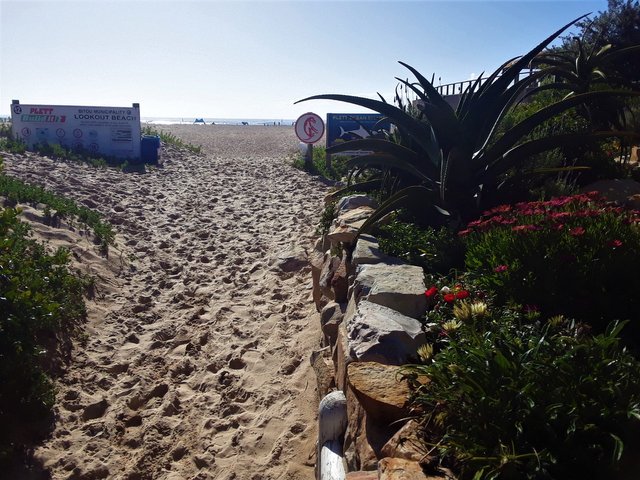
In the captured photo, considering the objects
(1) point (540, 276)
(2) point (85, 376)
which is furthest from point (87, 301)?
(1) point (540, 276)

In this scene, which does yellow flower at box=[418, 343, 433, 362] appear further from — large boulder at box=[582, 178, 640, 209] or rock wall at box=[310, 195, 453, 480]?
large boulder at box=[582, 178, 640, 209]

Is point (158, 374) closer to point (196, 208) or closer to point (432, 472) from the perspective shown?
point (432, 472)

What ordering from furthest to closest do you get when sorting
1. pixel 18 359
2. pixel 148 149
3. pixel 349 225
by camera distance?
pixel 148 149, pixel 349 225, pixel 18 359

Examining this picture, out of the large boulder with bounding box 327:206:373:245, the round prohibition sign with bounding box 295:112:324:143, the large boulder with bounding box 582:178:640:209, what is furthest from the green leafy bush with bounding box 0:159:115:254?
the round prohibition sign with bounding box 295:112:324:143

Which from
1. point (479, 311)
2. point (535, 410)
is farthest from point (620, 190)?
point (535, 410)

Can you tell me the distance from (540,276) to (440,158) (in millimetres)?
2294

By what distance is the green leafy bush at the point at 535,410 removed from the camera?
2.04 m

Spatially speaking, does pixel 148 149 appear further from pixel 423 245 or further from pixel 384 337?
pixel 384 337

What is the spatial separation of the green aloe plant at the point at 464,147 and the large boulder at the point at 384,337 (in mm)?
1504

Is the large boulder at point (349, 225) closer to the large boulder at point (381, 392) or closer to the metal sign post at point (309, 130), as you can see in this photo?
the large boulder at point (381, 392)

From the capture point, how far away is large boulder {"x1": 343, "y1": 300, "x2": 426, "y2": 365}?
316cm

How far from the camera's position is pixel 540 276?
336cm

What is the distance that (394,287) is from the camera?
401cm

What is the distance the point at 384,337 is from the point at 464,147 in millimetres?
2688
